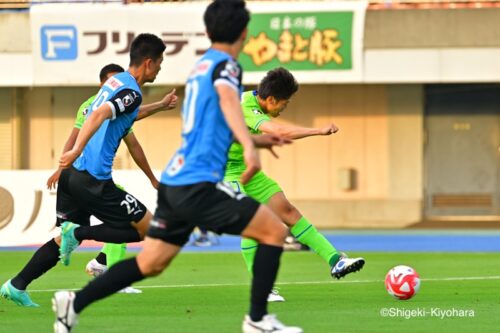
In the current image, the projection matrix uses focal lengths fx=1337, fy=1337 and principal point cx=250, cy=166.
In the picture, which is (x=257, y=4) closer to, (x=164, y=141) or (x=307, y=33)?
(x=307, y=33)

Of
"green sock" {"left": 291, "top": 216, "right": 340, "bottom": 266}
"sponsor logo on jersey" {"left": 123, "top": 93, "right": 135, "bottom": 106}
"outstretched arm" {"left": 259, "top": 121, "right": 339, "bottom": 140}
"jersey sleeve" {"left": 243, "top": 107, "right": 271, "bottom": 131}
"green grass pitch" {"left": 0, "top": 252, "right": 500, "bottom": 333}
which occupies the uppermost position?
"sponsor logo on jersey" {"left": 123, "top": 93, "right": 135, "bottom": 106}

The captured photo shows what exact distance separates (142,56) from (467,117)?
67.4 feet

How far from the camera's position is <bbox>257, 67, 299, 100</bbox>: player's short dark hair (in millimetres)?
11328

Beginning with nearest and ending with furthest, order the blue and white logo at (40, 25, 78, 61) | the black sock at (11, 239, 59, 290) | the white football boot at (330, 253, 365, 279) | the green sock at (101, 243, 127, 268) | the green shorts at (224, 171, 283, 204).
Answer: the black sock at (11, 239, 59, 290)
the white football boot at (330, 253, 365, 279)
the green shorts at (224, 171, 283, 204)
the green sock at (101, 243, 127, 268)
the blue and white logo at (40, 25, 78, 61)

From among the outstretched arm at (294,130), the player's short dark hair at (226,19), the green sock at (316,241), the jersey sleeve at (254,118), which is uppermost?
the player's short dark hair at (226,19)

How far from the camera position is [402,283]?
1094 centimetres

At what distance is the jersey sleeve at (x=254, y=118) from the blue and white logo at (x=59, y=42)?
1833cm

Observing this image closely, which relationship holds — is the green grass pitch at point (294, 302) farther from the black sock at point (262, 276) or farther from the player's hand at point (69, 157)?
the player's hand at point (69, 157)

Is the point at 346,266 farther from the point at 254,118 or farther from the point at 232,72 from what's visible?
the point at 232,72

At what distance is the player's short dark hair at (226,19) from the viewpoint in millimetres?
7828

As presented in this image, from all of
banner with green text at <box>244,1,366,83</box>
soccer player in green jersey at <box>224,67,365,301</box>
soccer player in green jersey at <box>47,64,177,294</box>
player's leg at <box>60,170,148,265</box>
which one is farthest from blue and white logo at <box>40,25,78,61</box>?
player's leg at <box>60,170,148,265</box>

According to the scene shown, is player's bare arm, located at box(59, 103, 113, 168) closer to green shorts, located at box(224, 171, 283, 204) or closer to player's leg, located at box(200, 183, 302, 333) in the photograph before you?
green shorts, located at box(224, 171, 283, 204)

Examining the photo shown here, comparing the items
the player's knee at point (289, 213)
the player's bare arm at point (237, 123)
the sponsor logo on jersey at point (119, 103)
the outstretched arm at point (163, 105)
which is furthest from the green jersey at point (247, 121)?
the player's bare arm at point (237, 123)

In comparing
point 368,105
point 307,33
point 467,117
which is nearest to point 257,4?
point 307,33
